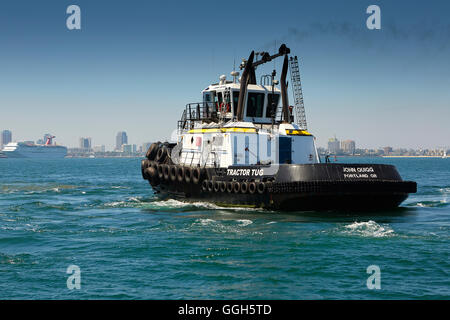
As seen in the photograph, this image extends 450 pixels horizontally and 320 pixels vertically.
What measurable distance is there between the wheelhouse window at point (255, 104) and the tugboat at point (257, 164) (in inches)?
1.8

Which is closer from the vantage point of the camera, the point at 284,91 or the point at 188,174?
the point at 188,174

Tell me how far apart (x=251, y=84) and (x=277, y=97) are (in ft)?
4.55

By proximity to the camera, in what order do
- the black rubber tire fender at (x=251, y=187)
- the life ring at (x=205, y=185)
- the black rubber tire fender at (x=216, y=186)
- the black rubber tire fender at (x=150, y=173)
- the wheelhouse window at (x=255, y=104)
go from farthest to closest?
the black rubber tire fender at (x=150, y=173)
the wheelhouse window at (x=255, y=104)
the life ring at (x=205, y=185)
the black rubber tire fender at (x=216, y=186)
the black rubber tire fender at (x=251, y=187)

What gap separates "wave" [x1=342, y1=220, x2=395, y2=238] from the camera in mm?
14148

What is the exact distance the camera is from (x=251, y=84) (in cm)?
2303

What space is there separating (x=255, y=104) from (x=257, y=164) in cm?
365

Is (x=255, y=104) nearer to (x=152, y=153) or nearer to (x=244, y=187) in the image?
(x=244, y=187)

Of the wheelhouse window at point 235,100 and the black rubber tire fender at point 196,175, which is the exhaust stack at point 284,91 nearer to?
the wheelhouse window at point 235,100

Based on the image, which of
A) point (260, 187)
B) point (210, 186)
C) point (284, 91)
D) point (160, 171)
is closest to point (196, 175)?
point (210, 186)

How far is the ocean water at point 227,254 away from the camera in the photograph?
9516 mm

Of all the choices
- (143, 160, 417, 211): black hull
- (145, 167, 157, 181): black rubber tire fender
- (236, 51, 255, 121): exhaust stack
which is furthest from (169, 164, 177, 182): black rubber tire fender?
(143, 160, 417, 211): black hull

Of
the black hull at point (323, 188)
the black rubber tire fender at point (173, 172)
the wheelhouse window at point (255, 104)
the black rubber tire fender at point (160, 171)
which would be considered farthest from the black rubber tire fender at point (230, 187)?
the black rubber tire fender at point (160, 171)

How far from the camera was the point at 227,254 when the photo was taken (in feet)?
40.1

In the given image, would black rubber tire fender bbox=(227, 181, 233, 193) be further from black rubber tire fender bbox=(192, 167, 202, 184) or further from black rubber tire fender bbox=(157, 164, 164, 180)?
black rubber tire fender bbox=(157, 164, 164, 180)
